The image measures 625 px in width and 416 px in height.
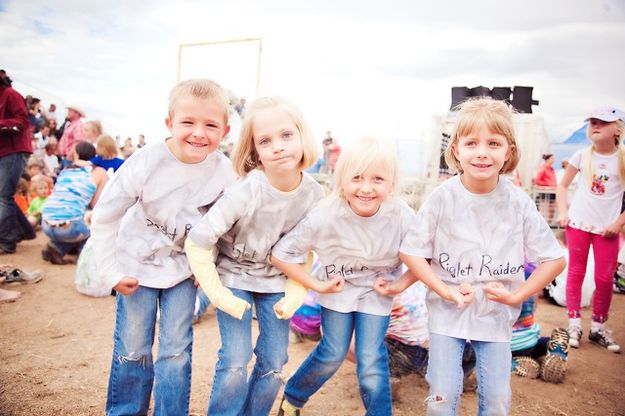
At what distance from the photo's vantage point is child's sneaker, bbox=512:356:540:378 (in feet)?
9.75

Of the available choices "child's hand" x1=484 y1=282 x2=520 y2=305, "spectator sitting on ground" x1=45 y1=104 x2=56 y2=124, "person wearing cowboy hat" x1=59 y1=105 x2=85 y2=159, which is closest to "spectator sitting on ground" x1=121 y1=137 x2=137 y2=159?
"spectator sitting on ground" x1=45 y1=104 x2=56 y2=124

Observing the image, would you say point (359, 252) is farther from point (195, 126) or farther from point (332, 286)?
point (195, 126)

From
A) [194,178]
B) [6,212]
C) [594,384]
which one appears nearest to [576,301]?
[594,384]

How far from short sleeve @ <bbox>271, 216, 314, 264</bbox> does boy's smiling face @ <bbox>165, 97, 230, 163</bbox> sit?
0.53 metres

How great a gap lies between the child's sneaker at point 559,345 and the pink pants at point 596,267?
0.80 m

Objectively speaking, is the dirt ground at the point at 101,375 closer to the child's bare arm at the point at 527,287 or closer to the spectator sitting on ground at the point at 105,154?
the child's bare arm at the point at 527,287

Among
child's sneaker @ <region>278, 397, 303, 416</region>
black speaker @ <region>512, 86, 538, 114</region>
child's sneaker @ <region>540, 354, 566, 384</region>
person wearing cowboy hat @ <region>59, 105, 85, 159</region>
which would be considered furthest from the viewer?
person wearing cowboy hat @ <region>59, 105, 85, 159</region>

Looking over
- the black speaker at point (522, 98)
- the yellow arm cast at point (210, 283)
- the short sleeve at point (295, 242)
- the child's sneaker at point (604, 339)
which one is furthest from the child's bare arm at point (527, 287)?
the black speaker at point (522, 98)

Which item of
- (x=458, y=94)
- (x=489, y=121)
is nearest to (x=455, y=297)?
(x=489, y=121)

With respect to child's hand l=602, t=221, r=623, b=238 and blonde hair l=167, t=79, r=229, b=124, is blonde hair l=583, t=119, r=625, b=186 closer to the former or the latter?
child's hand l=602, t=221, r=623, b=238

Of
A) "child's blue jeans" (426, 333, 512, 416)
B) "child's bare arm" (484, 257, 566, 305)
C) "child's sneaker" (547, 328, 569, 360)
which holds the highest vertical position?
"child's bare arm" (484, 257, 566, 305)

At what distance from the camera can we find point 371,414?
2.03 m

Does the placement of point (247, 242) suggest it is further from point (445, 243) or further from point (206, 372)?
point (206, 372)

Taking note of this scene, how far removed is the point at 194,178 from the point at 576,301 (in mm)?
3252
